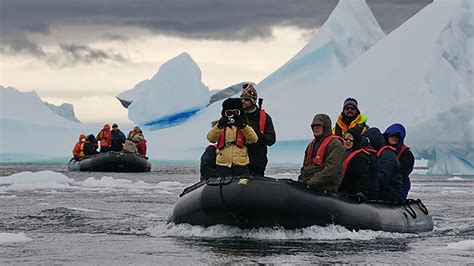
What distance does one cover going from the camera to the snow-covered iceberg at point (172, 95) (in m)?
48.0

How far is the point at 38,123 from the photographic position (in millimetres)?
51250

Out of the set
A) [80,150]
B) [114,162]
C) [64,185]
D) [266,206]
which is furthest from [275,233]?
[80,150]

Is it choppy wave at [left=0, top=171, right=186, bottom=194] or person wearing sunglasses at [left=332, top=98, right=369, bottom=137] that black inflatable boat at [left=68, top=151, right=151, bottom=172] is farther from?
person wearing sunglasses at [left=332, top=98, right=369, bottom=137]

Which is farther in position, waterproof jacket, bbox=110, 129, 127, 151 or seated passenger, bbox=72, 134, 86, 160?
seated passenger, bbox=72, 134, 86, 160

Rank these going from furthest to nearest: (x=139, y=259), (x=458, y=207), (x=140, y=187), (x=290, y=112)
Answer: (x=290, y=112) < (x=140, y=187) < (x=458, y=207) < (x=139, y=259)

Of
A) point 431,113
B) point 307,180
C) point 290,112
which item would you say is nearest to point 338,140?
point 307,180

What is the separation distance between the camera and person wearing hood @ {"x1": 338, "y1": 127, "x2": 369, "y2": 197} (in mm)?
10992

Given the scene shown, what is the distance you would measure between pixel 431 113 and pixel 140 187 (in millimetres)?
15068

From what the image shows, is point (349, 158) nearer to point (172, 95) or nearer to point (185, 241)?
point (185, 241)

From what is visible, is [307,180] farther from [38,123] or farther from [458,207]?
[38,123]

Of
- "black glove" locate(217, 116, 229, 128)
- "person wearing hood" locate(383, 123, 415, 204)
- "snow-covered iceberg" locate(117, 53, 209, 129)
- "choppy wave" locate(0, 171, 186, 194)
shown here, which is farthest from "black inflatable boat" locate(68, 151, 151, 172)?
"black glove" locate(217, 116, 229, 128)

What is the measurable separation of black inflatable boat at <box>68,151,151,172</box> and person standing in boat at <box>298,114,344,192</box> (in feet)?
65.1

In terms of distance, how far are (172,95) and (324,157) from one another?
37954mm

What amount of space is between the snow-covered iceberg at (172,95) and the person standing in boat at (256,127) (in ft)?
122
